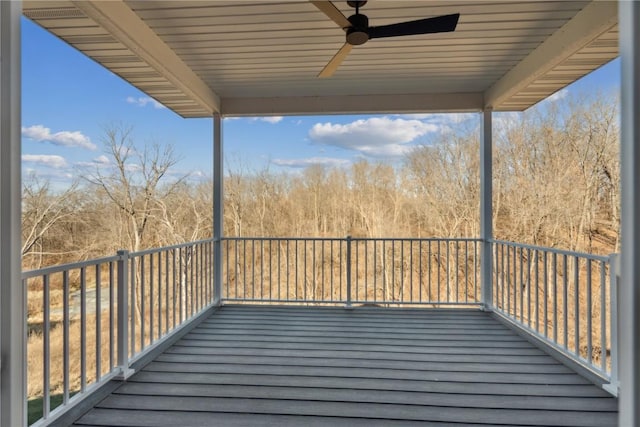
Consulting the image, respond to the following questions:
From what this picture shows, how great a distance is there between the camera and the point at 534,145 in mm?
6828

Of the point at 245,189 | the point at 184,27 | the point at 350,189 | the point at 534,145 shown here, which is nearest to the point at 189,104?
the point at 184,27

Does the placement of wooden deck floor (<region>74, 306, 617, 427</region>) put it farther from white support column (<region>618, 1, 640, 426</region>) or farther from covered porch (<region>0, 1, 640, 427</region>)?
white support column (<region>618, 1, 640, 426</region>)

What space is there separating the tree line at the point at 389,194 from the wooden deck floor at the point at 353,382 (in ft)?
13.3

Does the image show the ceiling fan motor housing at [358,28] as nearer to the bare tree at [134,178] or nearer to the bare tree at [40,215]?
the bare tree at [40,215]

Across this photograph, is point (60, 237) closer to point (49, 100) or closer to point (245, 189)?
point (49, 100)

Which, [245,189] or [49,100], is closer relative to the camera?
[49,100]

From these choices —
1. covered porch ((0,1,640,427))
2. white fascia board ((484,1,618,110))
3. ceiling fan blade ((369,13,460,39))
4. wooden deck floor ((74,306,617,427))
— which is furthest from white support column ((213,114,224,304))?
white fascia board ((484,1,618,110))

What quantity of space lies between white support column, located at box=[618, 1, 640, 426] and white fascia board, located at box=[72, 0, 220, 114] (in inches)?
103

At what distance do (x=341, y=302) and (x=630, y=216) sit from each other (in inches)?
149

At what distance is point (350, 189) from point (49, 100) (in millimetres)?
5940

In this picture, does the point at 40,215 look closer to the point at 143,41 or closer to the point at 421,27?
the point at 143,41

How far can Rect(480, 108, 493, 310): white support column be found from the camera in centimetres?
409

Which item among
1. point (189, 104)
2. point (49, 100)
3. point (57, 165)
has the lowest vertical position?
point (57, 165)

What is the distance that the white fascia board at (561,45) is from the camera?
2357mm
